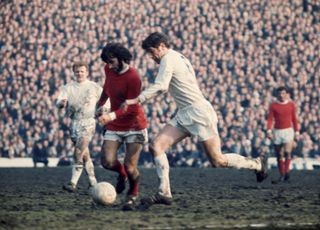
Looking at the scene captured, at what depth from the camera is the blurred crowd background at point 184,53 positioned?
98.9 feet

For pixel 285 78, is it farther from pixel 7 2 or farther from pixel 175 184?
A: pixel 175 184

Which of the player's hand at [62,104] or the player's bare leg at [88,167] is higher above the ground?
the player's hand at [62,104]

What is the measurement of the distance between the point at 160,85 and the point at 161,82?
1.9 inches

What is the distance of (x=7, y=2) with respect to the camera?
116 feet

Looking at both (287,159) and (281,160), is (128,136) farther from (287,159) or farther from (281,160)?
(287,159)

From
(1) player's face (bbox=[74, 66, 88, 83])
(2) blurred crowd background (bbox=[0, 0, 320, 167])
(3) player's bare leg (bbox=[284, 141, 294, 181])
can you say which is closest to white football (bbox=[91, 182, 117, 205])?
(1) player's face (bbox=[74, 66, 88, 83])

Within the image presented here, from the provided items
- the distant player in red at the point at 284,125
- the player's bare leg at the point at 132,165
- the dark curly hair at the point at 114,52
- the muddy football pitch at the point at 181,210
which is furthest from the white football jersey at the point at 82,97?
the distant player in red at the point at 284,125

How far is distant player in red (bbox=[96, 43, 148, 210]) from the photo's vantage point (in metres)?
11.6

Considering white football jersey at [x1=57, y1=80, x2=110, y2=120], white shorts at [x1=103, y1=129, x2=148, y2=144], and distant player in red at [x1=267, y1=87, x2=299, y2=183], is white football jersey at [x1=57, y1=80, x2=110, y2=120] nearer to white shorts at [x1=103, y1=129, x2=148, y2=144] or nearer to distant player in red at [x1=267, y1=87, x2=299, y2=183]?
white shorts at [x1=103, y1=129, x2=148, y2=144]

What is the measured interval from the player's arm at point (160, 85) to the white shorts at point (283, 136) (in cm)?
897

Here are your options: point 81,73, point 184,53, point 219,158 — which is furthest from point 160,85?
point 184,53

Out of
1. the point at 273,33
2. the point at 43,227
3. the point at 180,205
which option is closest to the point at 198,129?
the point at 180,205

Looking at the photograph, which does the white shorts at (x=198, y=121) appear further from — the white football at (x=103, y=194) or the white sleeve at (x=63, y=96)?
the white sleeve at (x=63, y=96)

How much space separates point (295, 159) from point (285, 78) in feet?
11.8
